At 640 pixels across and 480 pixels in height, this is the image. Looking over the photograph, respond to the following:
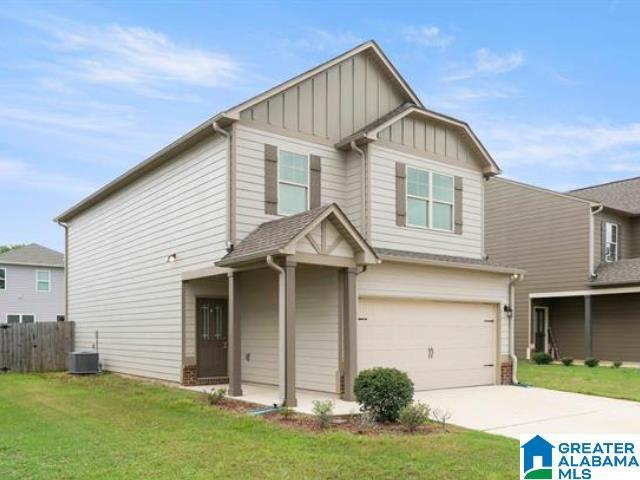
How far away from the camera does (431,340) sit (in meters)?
14.3

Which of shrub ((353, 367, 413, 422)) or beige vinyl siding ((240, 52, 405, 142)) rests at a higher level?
beige vinyl siding ((240, 52, 405, 142))

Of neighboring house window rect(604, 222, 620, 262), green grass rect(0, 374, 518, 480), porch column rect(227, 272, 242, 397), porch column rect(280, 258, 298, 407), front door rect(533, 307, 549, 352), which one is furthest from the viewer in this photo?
front door rect(533, 307, 549, 352)

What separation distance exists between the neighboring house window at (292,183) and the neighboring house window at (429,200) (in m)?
2.63

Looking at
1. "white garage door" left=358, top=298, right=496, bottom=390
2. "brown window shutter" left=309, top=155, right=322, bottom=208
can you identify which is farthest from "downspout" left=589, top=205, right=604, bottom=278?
"brown window shutter" left=309, top=155, right=322, bottom=208

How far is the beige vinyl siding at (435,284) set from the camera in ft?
43.1

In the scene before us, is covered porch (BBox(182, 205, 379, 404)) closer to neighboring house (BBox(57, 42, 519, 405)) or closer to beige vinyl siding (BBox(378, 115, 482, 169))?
neighboring house (BBox(57, 42, 519, 405))

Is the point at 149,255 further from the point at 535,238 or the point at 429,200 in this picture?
the point at 535,238

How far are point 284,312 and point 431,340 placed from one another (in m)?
4.70

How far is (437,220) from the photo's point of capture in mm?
15359

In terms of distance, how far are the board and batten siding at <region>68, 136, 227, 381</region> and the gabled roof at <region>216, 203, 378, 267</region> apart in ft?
3.32

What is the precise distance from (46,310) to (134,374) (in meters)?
21.2

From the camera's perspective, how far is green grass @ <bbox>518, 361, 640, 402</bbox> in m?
13.9

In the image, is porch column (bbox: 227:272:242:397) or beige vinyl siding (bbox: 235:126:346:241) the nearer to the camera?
porch column (bbox: 227:272:242:397)

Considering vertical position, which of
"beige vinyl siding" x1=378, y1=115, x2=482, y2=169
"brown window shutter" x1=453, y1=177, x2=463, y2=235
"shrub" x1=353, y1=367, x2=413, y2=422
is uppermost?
"beige vinyl siding" x1=378, y1=115, x2=482, y2=169
